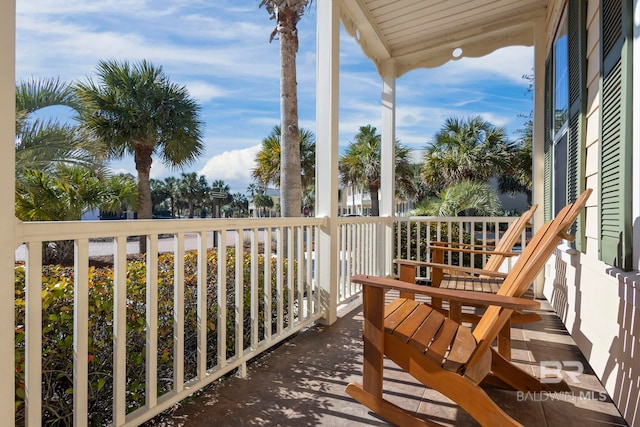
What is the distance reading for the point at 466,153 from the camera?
Result: 50.6 feet

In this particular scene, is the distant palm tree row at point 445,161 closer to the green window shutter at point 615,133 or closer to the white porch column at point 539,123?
the white porch column at point 539,123

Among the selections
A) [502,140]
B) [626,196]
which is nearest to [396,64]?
[626,196]

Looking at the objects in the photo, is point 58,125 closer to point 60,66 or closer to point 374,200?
point 60,66

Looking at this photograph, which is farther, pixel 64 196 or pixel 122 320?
pixel 64 196

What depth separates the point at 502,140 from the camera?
16.0 m

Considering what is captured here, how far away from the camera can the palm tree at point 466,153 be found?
15.4m

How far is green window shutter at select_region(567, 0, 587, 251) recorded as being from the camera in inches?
90.1

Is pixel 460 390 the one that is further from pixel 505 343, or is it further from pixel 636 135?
pixel 636 135

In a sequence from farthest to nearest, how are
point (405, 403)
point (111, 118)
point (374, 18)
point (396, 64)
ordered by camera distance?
1. point (111, 118)
2. point (396, 64)
3. point (374, 18)
4. point (405, 403)

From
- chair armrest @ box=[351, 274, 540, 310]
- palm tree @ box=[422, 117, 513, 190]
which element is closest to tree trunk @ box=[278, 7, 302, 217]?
chair armrest @ box=[351, 274, 540, 310]

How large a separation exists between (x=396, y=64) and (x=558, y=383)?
3851mm

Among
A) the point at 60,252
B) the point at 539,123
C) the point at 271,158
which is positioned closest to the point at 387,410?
the point at 60,252

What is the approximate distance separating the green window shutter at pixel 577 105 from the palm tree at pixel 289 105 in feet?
8.95

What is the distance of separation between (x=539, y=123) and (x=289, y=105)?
2.71 meters
